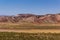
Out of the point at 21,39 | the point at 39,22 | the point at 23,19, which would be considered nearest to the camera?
the point at 21,39

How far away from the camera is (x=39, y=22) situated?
49594mm

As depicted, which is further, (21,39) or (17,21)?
(17,21)

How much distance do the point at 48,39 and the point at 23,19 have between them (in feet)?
119

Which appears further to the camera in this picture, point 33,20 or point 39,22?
point 33,20

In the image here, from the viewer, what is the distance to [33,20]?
53281 mm

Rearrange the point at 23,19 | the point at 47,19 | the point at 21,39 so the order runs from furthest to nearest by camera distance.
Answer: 1. the point at 23,19
2. the point at 47,19
3. the point at 21,39

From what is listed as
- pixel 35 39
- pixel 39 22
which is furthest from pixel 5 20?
pixel 35 39

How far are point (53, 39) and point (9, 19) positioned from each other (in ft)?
110

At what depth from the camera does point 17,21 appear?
55.2 m

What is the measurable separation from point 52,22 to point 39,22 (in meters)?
3.68

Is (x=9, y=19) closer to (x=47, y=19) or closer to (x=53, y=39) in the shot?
(x=47, y=19)

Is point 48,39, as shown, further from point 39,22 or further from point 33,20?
point 33,20

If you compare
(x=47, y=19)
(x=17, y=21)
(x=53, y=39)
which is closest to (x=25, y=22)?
(x=17, y=21)

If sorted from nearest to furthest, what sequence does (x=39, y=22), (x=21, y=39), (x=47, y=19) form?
(x=21, y=39) → (x=39, y=22) → (x=47, y=19)
